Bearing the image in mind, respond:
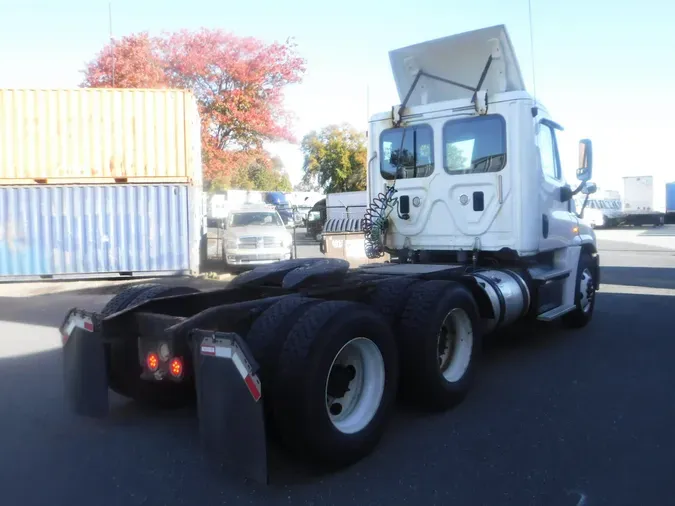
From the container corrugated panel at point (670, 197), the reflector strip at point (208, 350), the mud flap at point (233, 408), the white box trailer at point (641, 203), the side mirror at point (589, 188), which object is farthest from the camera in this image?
the container corrugated panel at point (670, 197)

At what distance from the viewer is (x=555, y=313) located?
281 inches

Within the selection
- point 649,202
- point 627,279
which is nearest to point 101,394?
point 627,279

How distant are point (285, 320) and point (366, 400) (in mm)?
862

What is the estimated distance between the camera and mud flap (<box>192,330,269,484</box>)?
11.6ft

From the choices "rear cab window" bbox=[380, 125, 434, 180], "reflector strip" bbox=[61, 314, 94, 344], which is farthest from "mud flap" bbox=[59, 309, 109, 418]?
"rear cab window" bbox=[380, 125, 434, 180]

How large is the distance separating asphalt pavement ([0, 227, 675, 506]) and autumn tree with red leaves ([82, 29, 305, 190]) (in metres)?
21.0

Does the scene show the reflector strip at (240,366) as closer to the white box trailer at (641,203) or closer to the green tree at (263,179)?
the green tree at (263,179)

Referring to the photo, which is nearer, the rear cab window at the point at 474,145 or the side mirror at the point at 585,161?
the rear cab window at the point at 474,145

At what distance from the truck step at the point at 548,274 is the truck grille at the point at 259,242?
1046 centimetres

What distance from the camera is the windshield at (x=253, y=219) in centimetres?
1820

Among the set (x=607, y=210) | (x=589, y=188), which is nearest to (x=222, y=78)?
(x=589, y=188)

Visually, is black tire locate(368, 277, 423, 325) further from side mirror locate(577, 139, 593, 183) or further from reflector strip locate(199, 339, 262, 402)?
side mirror locate(577, 139, 593, 183)

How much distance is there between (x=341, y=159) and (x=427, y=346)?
110ft

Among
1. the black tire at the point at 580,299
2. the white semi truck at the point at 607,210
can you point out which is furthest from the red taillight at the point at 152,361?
the white semi truck at the point at 607,210
